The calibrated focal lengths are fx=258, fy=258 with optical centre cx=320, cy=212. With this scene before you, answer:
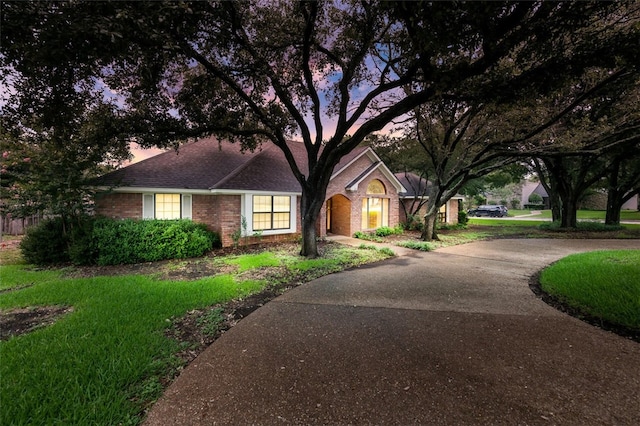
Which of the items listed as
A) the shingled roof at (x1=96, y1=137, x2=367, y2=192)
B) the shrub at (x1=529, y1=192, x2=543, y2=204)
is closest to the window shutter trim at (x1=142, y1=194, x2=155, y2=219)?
the shingled roof at (x1=96, y1=137, x2=367, y2=192)

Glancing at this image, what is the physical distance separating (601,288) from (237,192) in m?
11.8

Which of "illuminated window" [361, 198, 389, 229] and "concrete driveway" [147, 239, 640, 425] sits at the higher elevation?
"illuminated window" [361, 198, 389, 229]

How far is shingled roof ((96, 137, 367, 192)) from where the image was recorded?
1116cm

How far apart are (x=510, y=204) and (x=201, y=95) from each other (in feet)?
213

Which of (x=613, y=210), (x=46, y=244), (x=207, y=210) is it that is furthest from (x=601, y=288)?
(x=613, y=210)

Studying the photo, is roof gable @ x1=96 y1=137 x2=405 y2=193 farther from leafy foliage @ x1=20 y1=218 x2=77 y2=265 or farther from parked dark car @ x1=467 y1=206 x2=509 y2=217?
parked dark car @ x1=467 y1=206 x2=509 y2=217

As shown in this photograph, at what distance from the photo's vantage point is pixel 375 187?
16625 millimetres

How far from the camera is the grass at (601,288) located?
455 centimetres

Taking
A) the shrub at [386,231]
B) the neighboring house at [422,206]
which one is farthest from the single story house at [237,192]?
the neighboring house at [422,206]

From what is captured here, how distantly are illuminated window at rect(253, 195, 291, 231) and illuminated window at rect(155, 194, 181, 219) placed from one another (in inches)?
138

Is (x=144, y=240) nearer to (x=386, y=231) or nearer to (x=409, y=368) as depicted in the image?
(x=409, y=368)

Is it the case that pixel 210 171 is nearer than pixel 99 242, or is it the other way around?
pixel 99 242

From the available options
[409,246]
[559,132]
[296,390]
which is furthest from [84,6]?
A: [559,132]

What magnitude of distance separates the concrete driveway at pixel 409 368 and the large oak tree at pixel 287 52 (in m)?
4.67
